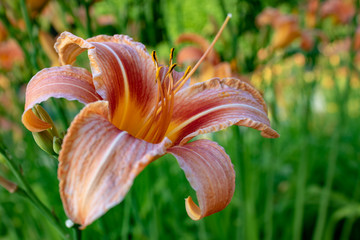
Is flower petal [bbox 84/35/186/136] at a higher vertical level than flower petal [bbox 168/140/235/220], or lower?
higher

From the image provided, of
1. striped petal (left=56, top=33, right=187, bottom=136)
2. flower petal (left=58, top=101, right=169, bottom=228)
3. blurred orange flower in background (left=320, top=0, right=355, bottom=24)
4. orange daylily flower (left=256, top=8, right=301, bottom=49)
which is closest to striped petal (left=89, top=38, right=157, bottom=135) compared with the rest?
striped petal (left=56, top=33, right=187, bottom=136)

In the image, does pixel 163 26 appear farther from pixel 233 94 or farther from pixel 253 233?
pixel 253 233

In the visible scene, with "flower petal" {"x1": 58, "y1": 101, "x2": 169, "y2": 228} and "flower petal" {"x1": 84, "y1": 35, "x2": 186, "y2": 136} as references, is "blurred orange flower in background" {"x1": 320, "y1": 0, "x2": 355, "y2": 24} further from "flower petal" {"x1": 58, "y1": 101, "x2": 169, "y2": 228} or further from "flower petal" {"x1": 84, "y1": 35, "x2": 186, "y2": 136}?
"flower petal" {"x1": 58, "y1": 101, "x2": 169, "y2": 228}

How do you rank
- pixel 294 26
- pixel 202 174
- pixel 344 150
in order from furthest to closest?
pixel 344 150
pixel 294 26
pixel 202 174

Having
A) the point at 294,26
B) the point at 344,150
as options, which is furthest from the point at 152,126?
the point at 344,150

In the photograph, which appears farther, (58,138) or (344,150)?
(344,150)

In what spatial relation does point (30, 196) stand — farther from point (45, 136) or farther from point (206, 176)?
point (206, 176)

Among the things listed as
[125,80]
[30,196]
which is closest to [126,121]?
[125,80]

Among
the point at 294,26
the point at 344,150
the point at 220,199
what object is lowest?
the point at 344,150

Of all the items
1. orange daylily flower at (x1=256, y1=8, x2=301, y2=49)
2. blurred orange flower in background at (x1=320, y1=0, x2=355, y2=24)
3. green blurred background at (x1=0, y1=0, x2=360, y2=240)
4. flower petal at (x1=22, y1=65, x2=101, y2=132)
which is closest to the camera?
flower petal at (x1=22, y1=65, x2=101, y2=132)
